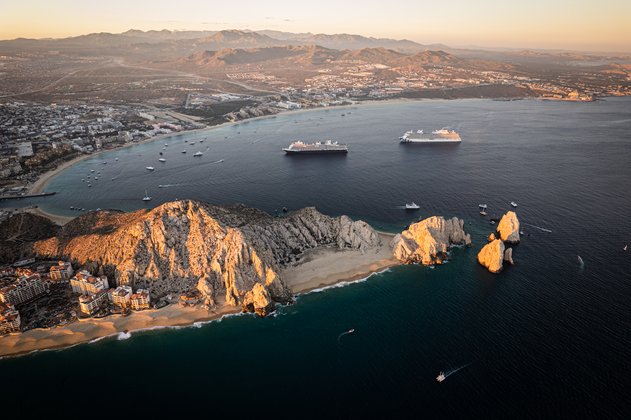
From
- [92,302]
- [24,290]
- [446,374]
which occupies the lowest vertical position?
[446,374]

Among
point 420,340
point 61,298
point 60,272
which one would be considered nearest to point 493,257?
point 420,340

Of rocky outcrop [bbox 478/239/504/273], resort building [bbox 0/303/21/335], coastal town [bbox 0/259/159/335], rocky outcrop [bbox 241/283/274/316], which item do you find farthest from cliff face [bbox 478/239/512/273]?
resort building [bbox 0/303/21/335]

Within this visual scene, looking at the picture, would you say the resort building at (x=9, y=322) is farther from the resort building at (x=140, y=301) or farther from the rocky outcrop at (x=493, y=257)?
the rocky outcrop at (x=493, y=257)

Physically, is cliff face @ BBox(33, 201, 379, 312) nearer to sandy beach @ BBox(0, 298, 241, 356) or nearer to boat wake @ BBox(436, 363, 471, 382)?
sandy beach @ BBox(0, 298, 241, 356)

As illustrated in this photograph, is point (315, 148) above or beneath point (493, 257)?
above

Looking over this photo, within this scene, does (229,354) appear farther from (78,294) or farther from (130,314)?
(78,294)

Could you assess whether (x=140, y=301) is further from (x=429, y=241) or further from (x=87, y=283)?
(x=429, y=241)

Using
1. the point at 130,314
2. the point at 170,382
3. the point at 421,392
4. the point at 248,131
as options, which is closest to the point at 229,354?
the point at 170,382
